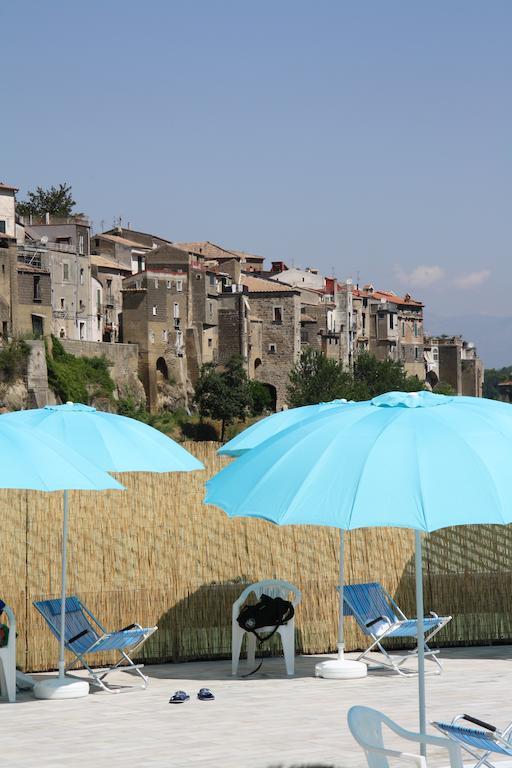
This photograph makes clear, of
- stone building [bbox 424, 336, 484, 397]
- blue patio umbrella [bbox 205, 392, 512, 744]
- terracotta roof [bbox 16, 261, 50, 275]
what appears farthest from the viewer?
stone building [bbox 424, 336, 484, 397]

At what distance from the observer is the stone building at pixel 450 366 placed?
117m

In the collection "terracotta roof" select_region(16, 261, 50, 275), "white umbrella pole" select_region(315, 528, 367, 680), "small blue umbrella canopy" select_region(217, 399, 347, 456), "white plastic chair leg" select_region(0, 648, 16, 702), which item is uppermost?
"terracotta roof" select_region(16, 261, 50, 275)

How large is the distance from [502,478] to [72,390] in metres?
61.6

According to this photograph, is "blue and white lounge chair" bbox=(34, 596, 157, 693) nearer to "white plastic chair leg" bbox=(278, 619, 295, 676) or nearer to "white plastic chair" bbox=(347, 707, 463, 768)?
"white plastic chair leg" bbox=(278, 619, 295, 676)

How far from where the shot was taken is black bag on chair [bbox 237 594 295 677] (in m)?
11.4

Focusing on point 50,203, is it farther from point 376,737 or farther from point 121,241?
point 376,737

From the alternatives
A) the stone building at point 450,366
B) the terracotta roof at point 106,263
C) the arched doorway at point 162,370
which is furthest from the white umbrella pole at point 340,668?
the stone building at point 450,366

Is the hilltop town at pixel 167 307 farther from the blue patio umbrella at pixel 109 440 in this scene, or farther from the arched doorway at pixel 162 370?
the blue patio umbrella at pixel 109 440

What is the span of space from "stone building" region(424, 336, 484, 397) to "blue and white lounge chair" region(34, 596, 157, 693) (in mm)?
105052

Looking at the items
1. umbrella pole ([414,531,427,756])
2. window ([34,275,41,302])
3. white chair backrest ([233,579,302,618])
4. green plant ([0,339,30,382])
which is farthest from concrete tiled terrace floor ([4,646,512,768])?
window ([34,275,41,302])

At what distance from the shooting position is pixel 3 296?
6438 centimetres

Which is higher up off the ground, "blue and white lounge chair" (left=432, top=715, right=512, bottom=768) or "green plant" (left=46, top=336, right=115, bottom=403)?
"green plant" (left=46, top=336, right=115, bottom=403)

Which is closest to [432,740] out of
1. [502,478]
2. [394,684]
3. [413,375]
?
[502,478]

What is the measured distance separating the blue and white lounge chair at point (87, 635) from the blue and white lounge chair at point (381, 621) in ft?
6.24
